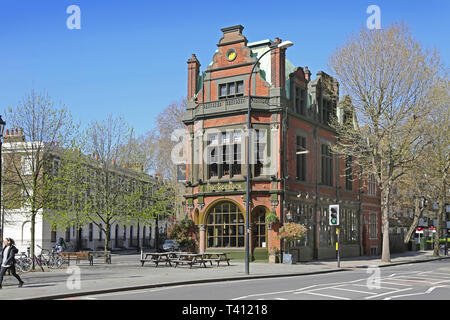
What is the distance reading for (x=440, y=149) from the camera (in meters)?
44.9

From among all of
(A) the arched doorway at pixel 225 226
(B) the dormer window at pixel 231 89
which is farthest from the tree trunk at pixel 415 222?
(B) the dormer window at pixel 231 89

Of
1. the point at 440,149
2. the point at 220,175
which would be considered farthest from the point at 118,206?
the point at 440,149

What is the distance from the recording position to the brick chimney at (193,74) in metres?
39.7

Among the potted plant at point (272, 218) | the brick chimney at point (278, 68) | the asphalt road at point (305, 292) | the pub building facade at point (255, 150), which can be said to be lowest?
the asphalt road at point (305, 292)

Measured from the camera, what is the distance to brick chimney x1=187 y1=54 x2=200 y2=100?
39719mm

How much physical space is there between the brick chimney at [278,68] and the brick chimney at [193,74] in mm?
6326

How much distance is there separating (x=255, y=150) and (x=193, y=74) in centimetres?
805

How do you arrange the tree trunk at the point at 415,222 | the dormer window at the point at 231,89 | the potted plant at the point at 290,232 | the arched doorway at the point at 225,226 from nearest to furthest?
the potted plant at the point at 290,232, the arched doorway at the point at 225,226, the dormer window at the point at 231,89, the tree trunk at the point at 415,222

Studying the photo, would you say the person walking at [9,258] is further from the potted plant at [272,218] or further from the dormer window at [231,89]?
the dormer window at [231,89]

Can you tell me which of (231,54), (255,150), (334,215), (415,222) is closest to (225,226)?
(255,150)

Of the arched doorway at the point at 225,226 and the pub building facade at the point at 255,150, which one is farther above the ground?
the pub building facade at the point at 255,150

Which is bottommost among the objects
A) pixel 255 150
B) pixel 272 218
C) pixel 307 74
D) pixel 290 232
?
pixel 290 232

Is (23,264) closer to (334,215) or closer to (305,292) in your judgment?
(305,292)

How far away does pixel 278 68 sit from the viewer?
1423 inches
